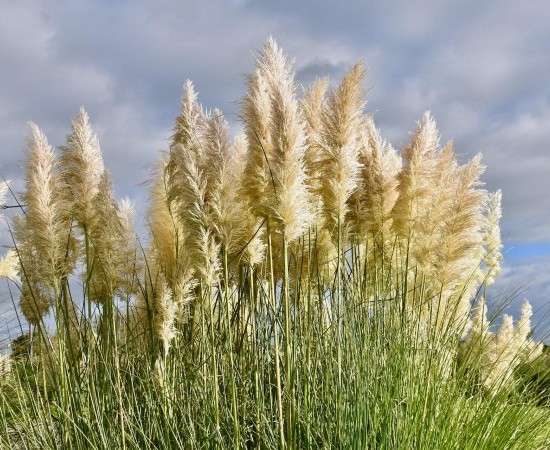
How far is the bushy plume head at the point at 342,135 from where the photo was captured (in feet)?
13.7

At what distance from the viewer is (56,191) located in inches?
174

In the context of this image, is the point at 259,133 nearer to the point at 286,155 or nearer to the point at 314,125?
the point at 286,155

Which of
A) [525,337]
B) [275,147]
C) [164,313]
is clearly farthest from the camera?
[525,337]

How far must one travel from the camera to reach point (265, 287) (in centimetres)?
464

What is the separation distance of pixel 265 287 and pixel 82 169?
1.39 m

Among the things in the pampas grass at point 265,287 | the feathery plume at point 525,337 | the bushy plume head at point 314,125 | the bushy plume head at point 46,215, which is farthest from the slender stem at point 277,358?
the feathery plume at point 525,337

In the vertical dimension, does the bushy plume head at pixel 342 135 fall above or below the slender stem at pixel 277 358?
above

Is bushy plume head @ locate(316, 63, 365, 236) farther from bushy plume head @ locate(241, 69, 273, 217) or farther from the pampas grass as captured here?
bushy plume head @ locate(241, 69, 273, 217)

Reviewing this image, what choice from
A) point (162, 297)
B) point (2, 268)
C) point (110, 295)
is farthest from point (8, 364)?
point (162, 297)

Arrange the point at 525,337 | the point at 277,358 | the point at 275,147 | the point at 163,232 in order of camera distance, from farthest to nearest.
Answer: the point at 525,337
the point at 163,232
the point at 275,147
the point at 277,358

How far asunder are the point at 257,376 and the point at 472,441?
1536mm

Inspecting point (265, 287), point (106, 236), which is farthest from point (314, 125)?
point (106, 236)

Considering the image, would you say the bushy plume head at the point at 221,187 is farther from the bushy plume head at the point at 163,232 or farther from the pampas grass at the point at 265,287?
the bushy plume head at the point at 163,232

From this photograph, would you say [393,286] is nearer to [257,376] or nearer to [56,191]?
[257,376]
